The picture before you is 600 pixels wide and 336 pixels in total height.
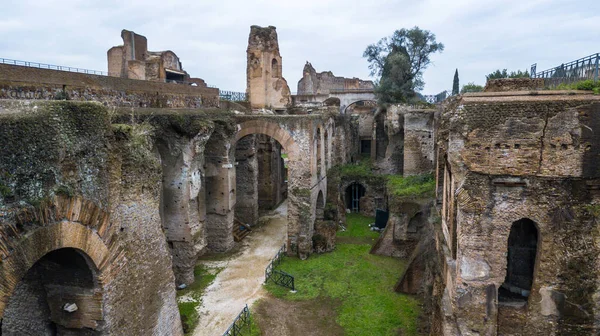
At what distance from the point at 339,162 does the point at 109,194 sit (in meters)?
17.1

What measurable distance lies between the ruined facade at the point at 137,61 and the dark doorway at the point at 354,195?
10355 mm

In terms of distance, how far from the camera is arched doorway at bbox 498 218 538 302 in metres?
6.85

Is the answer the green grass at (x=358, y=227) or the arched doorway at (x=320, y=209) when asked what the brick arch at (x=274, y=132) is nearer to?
the arched doorway at (x=320, y=209)

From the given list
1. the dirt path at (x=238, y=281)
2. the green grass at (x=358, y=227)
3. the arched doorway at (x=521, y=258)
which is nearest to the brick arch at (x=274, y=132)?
the dirt path at (x=238, y=281)

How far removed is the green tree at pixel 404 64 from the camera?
2403cm

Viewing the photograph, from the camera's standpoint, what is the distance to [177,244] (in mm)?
12883

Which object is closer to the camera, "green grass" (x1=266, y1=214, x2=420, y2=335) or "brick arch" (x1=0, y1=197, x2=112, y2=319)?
"brick arch" (x1=0, y1=197, x2=112, y2=319)

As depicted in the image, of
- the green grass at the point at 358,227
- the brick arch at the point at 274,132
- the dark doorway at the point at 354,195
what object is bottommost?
the green grass at the point at 358,227

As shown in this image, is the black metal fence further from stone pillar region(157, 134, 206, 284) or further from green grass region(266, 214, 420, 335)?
stone pillar region(157, 134, 206, 284)

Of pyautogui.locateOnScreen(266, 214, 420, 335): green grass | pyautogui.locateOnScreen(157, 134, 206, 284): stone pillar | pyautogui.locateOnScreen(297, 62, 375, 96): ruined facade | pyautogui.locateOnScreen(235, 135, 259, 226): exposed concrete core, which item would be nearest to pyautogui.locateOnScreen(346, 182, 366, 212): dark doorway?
pyautogui.locateOnScreen(235, 135, 259, 226): exposed concrete core

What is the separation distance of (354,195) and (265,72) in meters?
7.91

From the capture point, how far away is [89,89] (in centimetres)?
1053

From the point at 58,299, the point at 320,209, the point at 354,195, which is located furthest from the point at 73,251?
the point at 354,195

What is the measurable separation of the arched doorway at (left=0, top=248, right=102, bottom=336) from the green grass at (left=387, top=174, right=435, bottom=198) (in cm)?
1123
